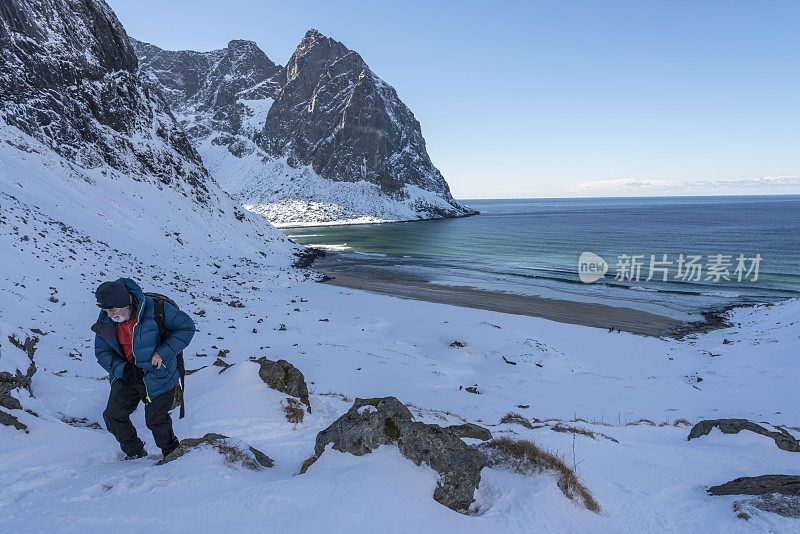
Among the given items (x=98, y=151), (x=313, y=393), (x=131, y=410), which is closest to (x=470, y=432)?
(x=313, y=393)

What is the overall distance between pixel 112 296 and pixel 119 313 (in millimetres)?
273

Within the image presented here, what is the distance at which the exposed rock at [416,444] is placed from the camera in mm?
4082

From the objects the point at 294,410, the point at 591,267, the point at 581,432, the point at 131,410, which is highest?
the point at 131,410

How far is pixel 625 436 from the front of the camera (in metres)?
7.66

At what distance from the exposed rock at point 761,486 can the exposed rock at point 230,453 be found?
5567mm

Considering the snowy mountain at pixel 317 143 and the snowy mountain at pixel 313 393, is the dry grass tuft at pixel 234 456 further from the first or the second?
the snowy mountain at pixel 317 143

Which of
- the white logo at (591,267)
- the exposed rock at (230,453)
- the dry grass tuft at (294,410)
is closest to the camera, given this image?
the exposed rock at (230,453)

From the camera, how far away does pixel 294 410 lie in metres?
7.57

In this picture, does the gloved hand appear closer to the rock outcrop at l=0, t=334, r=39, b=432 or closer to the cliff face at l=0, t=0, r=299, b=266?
the rock outcrop at l=0, t=334, r=39, b=432

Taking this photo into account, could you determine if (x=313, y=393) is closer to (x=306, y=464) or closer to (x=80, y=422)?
(x=80, y=422)

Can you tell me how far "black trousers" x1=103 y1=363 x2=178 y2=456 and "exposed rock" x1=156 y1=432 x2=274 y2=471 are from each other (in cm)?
36

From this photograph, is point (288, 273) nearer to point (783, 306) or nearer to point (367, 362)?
point (367, 362)

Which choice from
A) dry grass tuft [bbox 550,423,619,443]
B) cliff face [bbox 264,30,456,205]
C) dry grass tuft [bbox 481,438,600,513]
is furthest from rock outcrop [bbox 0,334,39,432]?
cliff face [bbox 264,30,456,205]

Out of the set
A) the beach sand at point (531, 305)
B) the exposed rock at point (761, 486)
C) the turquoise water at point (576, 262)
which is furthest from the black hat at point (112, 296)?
the turquoise water at point (576, 262)
